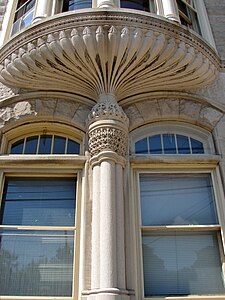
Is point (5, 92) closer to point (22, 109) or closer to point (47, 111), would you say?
point (22, 109)

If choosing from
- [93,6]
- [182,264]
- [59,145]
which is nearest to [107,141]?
[59,145]

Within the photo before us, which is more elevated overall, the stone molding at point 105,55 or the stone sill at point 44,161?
the stone molding at point 105,55

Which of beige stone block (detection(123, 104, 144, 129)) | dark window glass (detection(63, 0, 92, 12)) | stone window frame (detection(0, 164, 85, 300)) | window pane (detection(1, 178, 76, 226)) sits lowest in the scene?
window pane (detection(1, 178, 76, 226))

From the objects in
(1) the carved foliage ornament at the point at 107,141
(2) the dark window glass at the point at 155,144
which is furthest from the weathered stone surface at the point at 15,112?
(2) the dark window glass at the point at 155,144

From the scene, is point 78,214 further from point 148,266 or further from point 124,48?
point 124,48

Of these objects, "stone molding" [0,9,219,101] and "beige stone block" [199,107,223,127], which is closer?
"stone molding" [0,9,219,101]

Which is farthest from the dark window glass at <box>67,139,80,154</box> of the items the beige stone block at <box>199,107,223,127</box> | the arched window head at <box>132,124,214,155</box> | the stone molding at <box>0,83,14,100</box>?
the beige stone block at <box>199,107,223,127</box>

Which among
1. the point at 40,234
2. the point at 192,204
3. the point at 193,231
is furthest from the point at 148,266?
the point at 40,234

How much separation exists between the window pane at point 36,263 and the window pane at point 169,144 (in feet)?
6.27

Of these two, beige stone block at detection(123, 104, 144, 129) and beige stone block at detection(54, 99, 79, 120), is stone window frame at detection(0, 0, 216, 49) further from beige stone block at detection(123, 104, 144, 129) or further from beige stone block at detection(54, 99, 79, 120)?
beige stone block at detection(123, 104, 144, 129)

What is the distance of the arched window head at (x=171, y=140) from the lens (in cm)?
523

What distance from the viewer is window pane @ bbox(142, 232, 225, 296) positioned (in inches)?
162

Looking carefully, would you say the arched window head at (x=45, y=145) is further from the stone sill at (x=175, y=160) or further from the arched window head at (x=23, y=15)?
the arched window head at (x=23, y=15)

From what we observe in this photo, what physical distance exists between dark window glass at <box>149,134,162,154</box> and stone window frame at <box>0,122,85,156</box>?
3.43ft
